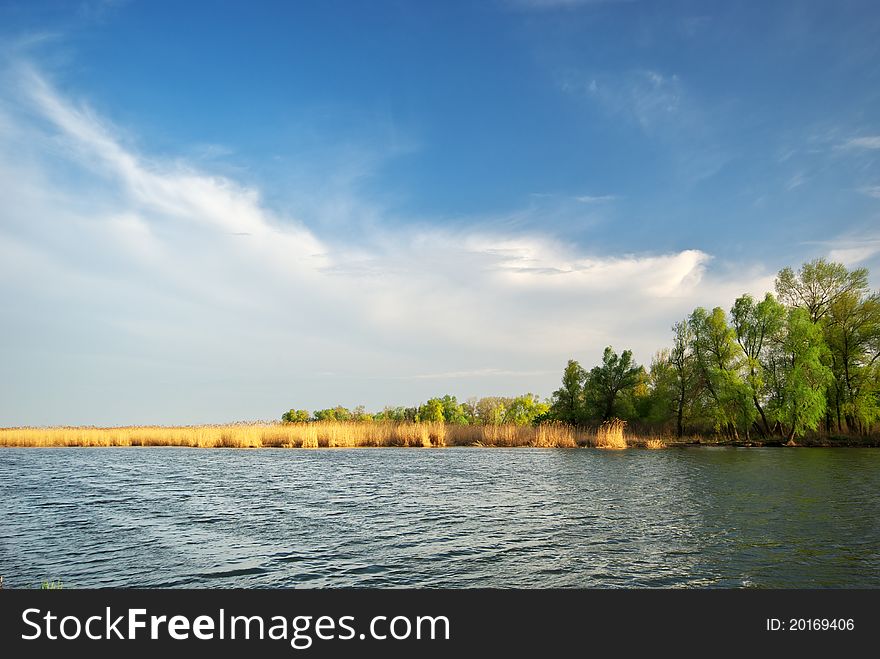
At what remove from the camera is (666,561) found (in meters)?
11.3

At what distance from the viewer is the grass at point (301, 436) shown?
49.5m

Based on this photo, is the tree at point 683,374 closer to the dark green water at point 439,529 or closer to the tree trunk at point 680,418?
the tree trunk at point 680,418

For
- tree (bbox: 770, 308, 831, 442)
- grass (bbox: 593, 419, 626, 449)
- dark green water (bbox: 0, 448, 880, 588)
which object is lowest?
grass (bbox: 593, 419, 626, 449)

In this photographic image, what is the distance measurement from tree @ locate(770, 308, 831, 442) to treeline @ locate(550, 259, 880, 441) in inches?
3.8

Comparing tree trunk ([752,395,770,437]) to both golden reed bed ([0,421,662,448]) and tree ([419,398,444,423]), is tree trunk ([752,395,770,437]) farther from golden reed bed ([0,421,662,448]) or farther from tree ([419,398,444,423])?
tree ([419,398,444,423])

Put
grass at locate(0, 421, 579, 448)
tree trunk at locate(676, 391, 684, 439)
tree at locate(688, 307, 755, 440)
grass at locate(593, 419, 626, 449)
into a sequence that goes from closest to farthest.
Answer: grass at locate(0, 421, 579, 448) → grass at locate(593, 419, 626, 449) → tree at locate(688, 307, 755, 440) → tree trunk at locate(676, 391, 684, 439)

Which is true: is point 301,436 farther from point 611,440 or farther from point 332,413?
point 332,413

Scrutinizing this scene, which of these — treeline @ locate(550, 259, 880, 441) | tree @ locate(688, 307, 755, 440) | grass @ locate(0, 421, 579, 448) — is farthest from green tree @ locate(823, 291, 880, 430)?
grass @ locate(0, 421, 579, 448)

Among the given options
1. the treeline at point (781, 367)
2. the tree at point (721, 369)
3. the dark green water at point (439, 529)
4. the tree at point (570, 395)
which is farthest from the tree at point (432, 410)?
the dark green water at point (439, 529)

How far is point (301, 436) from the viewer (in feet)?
162

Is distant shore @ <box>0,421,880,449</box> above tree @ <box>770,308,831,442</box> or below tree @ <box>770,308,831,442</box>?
below

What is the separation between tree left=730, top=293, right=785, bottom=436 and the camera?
60688 mm

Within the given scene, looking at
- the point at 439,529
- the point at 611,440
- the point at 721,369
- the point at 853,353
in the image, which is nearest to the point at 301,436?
the point at 611,440

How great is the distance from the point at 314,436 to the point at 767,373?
47713 mm
